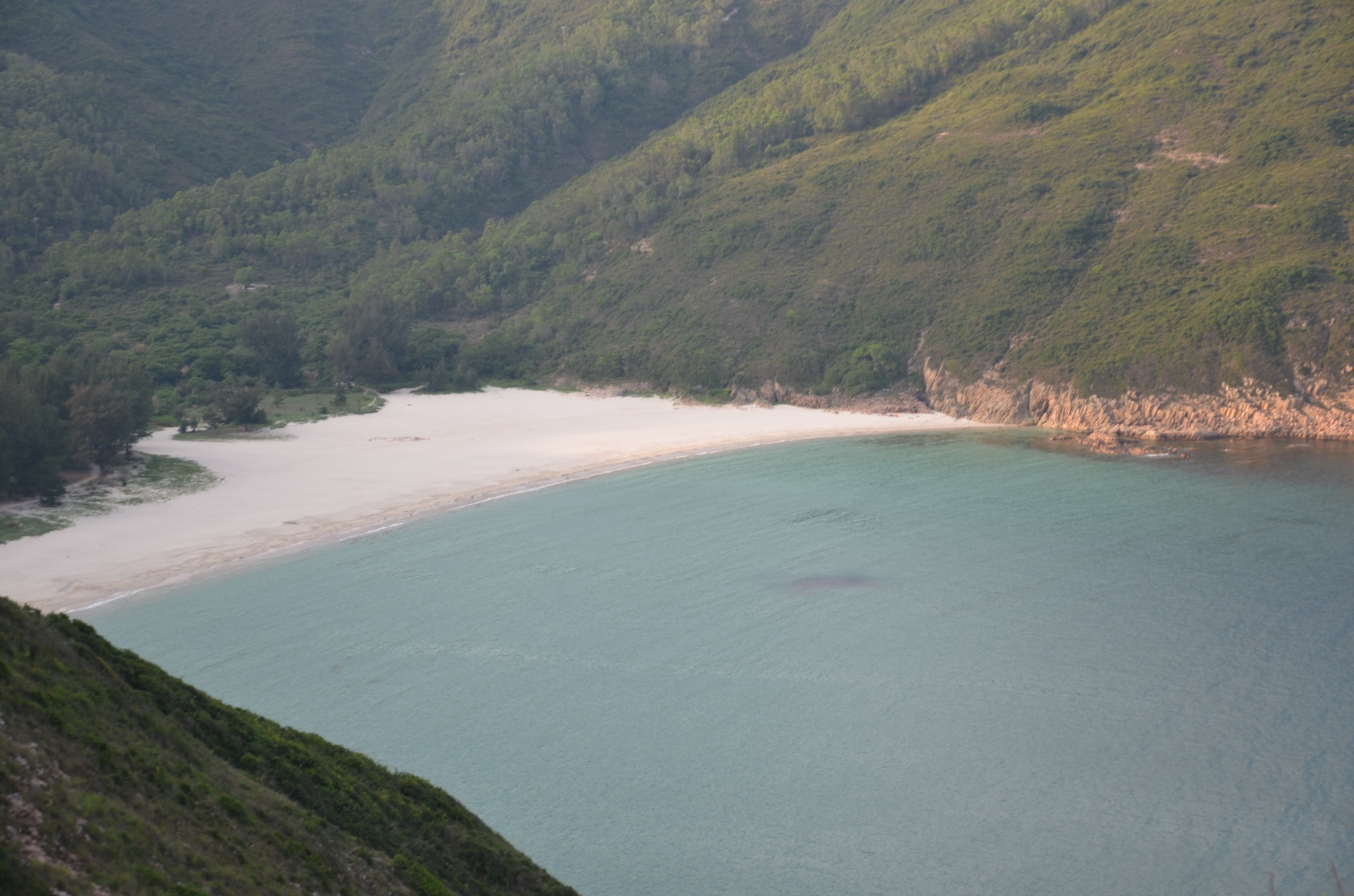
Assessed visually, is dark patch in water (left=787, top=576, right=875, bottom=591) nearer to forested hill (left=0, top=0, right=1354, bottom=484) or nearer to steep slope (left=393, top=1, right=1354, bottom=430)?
steep slope (left=393, top=1, right=1354, bottom=430)

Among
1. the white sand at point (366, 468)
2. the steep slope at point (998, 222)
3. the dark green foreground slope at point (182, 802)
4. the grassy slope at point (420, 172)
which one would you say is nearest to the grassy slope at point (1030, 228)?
the steep slope at point (998, 222)

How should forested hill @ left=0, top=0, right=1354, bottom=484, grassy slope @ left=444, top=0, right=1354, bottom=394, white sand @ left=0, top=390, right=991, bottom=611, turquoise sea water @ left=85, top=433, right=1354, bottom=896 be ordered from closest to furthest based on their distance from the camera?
turquoise sea water @ left=85, top=433, right=1354, bottom=896, white sand @ left=0, top=390, right=991, bottom=611, grassy slope @ left=444, top=0, right=1354, bottom=394, forested hill @ left=0, top=0, right=1354, bottom=484

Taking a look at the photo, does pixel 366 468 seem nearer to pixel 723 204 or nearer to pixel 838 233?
pixel 838 233

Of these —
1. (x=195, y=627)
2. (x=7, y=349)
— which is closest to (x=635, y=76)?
(x=7, y=349)

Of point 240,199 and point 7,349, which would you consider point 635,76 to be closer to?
point 240,199

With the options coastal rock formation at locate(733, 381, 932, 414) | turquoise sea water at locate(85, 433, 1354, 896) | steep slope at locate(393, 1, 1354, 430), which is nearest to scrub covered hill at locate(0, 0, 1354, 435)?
steep slope at locate(393, 1, 1354, 430)

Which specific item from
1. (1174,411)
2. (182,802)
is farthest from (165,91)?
(182,802)
